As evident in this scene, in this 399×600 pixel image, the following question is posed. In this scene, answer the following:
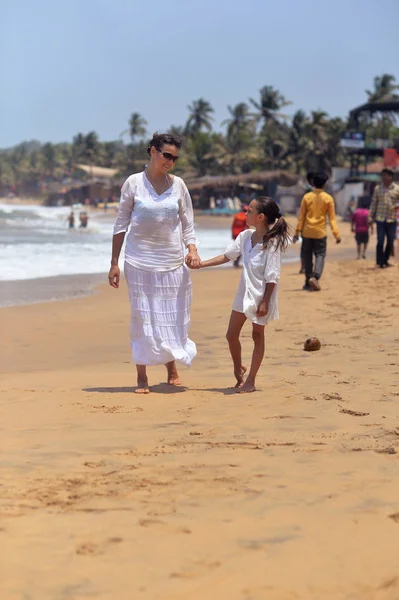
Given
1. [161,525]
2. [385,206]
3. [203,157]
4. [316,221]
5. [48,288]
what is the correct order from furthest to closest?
1. [203,157]
2. [48,288]
3. [385,206]
4. [316,221]
5. [161,525]

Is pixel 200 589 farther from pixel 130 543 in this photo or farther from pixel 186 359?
pixel 186 359

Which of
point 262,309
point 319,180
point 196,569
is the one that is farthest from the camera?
point 319,180

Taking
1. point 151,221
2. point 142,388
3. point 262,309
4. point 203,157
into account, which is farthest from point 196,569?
point 203,157

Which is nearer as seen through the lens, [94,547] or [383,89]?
[94,547]

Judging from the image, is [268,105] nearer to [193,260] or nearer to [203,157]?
[203,157]

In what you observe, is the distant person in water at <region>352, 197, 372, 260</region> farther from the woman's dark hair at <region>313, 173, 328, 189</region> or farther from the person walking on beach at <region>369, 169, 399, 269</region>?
the woman's dark hair at <region>313, 173, 328, 189</region>

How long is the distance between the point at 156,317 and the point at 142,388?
0.49 m

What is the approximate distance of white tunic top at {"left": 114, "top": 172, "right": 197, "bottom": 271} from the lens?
6051 millimetres

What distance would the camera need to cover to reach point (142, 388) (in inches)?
240

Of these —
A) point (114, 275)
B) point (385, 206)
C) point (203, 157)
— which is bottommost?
point (114, 275)

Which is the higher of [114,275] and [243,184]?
[243,184]

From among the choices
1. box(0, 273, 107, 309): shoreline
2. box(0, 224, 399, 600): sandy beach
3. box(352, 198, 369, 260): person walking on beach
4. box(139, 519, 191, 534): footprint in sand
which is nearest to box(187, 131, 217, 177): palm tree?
box(352, 198, 369, 260): person walking on beach

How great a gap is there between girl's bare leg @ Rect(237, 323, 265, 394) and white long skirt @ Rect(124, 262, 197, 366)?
44 cm

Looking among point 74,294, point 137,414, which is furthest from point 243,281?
point 74,294
